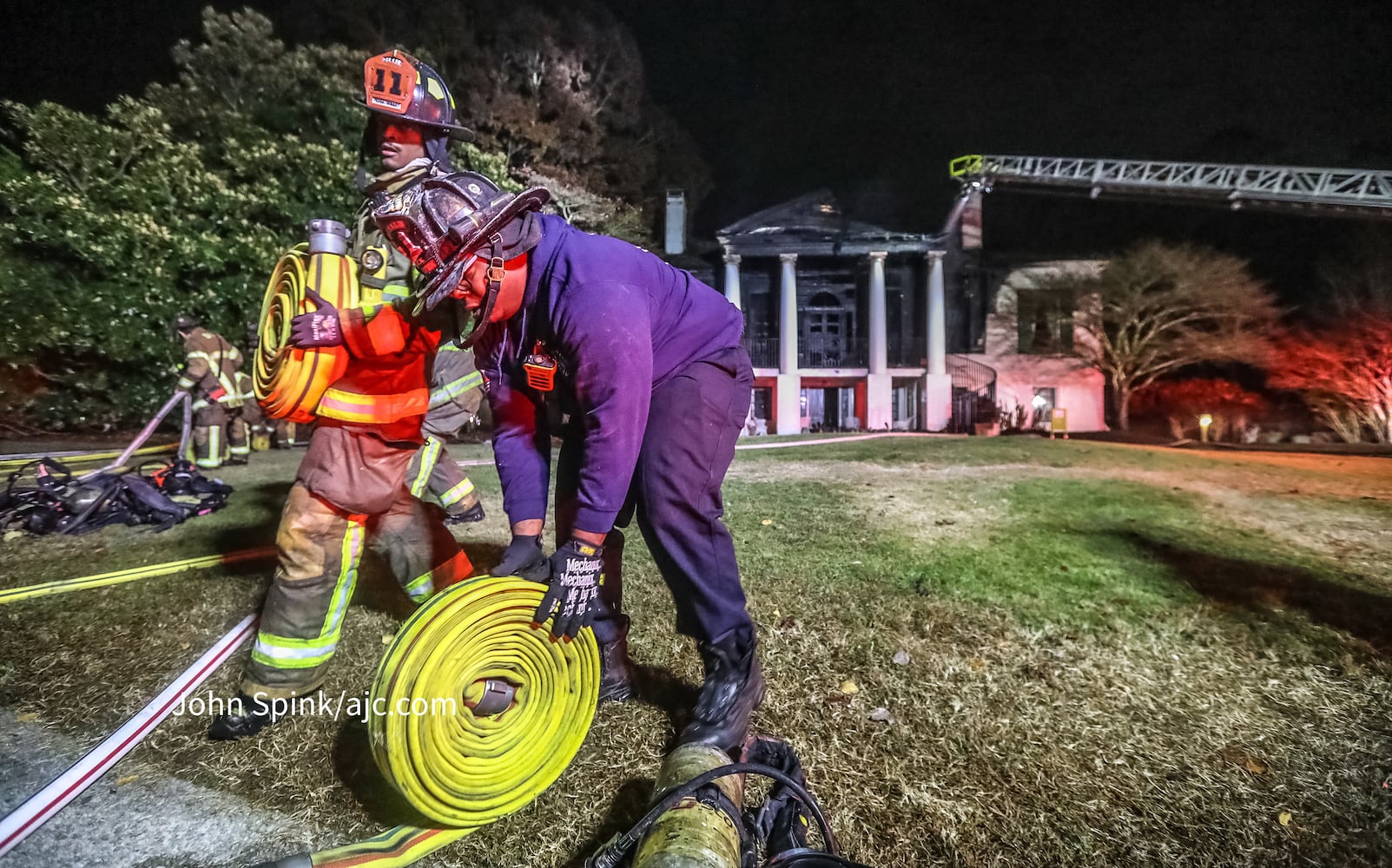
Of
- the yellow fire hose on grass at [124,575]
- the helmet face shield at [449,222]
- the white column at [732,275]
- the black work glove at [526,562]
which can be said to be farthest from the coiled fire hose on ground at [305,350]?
the white column at [732,275]

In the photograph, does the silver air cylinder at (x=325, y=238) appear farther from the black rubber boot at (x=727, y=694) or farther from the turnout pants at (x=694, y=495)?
the black rubber boot at (x=727, y=694)

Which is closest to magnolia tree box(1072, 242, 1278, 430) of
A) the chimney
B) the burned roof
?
the burned roof

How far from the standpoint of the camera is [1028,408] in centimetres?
1925

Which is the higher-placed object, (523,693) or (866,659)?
(523,693)

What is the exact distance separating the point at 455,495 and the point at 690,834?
10.1 ft

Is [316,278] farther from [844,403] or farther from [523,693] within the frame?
[844,403]

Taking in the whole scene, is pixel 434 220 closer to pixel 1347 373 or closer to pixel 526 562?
pixel 526 562

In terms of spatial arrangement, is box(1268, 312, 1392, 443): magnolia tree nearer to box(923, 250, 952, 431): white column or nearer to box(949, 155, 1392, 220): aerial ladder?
box(949, 155, 1392, 220): aerial ladder

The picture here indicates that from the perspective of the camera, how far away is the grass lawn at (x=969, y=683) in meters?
1.60

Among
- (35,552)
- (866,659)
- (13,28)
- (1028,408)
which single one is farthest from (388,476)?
(1028,408)

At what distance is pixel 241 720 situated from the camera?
207cm

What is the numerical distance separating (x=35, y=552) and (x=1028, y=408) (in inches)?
866

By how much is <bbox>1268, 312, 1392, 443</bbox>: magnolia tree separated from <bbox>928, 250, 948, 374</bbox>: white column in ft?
26.3

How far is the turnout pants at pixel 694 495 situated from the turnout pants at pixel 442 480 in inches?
82.1
